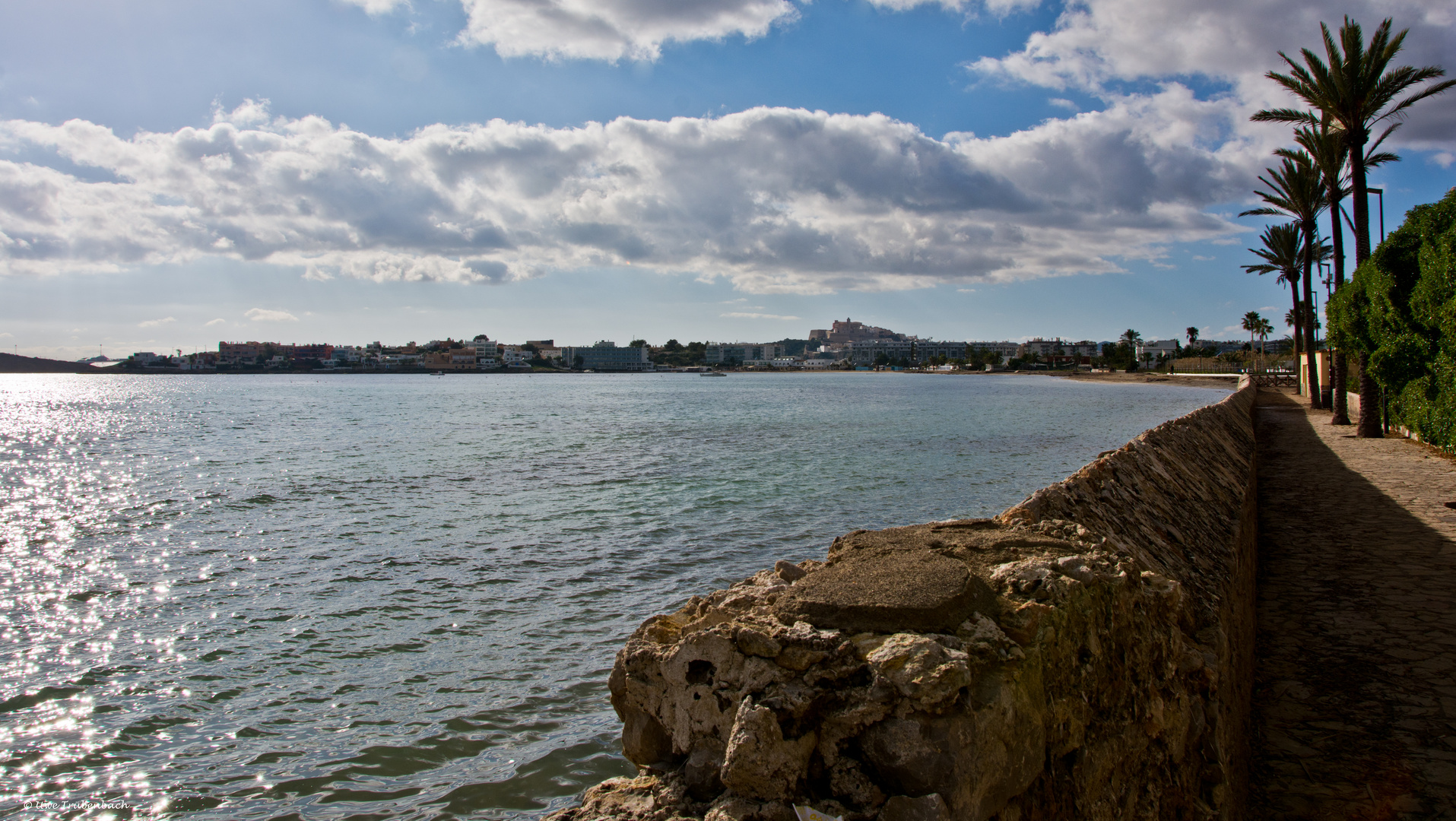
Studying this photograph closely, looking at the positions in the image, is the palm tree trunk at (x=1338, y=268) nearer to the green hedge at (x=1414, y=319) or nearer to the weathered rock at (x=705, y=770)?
the green hedge at (x=1414, y=319)

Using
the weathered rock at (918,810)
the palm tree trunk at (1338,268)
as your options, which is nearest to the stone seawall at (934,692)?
the weathered rock at (918,810)

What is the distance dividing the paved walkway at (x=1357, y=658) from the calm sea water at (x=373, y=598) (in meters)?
4.37

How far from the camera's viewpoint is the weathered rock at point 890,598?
8.55 ft

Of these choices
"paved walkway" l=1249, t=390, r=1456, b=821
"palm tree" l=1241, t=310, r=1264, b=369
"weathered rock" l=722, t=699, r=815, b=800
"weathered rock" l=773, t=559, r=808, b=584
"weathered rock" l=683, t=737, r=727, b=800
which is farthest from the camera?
"palm tree" l=1241, t=310, r=1264, b=369

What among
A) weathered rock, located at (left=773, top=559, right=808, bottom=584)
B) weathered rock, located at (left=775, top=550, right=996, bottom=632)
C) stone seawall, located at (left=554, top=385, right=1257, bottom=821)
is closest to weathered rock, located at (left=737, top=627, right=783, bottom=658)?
stone seawall, located at (left=554, top=385, right=1257, bottom=821)

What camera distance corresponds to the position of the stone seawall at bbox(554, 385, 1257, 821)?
218cm

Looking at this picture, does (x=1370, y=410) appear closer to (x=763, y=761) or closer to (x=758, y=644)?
(x=758, y=644)

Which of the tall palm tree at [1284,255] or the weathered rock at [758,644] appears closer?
the weathered rock at [758,644]

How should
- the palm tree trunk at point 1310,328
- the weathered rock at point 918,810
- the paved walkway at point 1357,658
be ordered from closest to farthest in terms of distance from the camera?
the weathered rock at point 918,810 < the paved walkway at point 1357,658 < the palm tree trunk at point 1310,328

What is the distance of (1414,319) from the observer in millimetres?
17688

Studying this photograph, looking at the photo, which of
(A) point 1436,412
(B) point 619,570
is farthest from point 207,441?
(A) point 1436,412

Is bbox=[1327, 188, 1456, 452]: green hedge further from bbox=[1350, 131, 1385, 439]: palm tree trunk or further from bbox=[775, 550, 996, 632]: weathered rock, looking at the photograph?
bbox=[775, 550, 996, 632]: weathered rock

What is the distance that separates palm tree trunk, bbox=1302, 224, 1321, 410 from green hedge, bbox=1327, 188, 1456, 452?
15.4 metres

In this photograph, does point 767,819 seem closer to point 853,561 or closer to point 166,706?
point 853,561
